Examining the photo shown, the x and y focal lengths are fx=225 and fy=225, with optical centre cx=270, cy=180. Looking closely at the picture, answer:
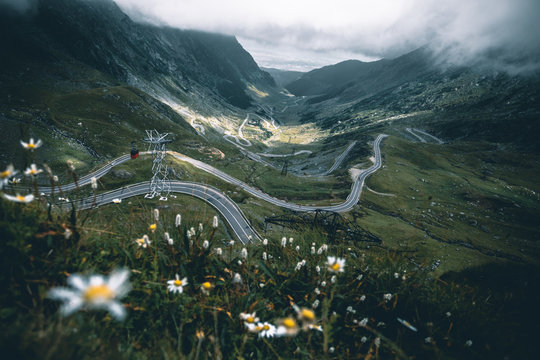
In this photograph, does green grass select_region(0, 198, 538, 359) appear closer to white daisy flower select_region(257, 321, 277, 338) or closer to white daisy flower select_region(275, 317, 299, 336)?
white daisy flower select_region(257, 321, 277, 338)

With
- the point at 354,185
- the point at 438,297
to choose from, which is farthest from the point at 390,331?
the point at 354,185

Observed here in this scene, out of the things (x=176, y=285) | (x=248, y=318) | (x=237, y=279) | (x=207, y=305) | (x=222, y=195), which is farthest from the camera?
(x=222, y=195)

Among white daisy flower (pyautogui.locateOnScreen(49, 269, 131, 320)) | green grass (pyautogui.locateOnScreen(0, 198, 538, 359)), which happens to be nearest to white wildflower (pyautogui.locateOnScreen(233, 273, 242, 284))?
green grass (pyautogui.locateOnScreen(0, 198, 538, 359))

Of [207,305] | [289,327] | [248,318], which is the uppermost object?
[289,327]

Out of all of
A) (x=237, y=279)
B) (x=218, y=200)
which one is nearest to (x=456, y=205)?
(x=218, y=200)

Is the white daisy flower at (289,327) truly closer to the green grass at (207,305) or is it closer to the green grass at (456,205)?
the green grass at (207,305)

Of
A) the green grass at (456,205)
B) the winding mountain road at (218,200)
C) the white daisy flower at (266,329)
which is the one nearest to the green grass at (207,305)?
the white daisy flower at (266,329)

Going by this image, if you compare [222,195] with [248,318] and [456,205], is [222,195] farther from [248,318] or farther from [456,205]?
[456,205]

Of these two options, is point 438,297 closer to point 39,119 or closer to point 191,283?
point 191,283

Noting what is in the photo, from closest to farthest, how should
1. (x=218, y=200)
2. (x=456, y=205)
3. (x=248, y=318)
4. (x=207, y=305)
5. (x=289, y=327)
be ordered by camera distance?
(x=289, y=327) < (x=248, y=318) < (x=207, y=305) < (x=218, y=200) < (x=456, y=205)
